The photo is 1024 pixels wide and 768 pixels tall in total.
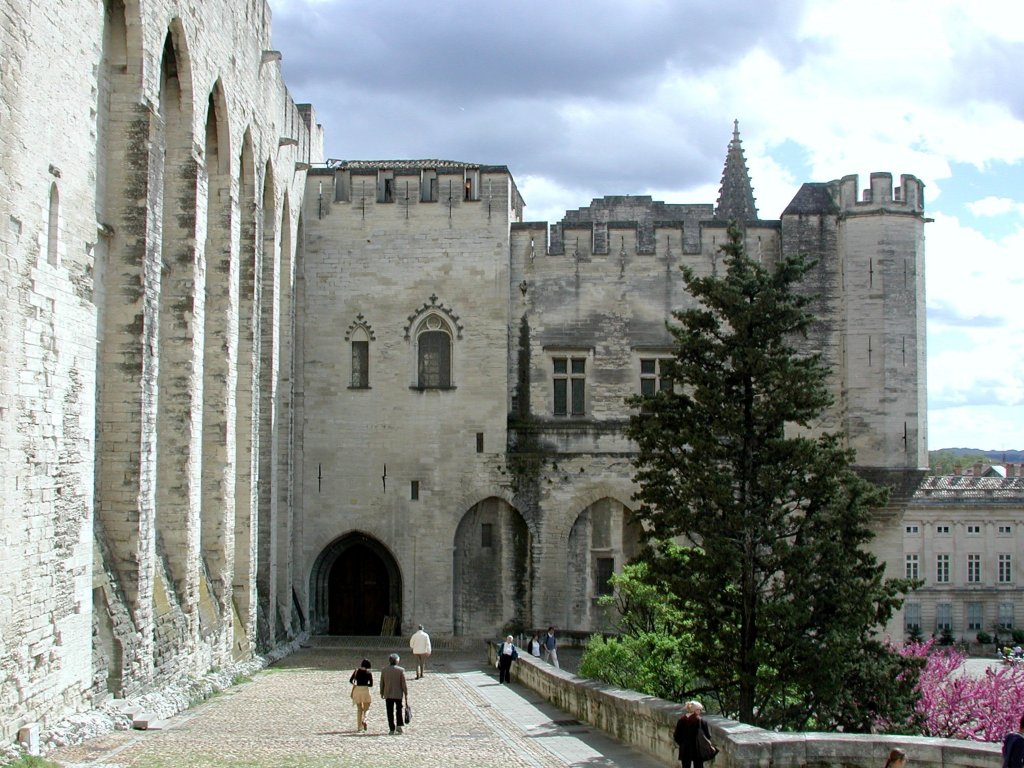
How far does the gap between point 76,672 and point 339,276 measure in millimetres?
15900

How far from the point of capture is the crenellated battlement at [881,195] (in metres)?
28.0

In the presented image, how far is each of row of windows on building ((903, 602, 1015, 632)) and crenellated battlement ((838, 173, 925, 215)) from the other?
4353 centimetres

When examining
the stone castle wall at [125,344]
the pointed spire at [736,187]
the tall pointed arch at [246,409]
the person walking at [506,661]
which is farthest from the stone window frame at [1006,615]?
the stone castle wall at [125,344]

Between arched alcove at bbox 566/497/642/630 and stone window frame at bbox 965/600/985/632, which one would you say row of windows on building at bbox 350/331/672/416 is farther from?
stone window frame at bbox 965/600/985/632

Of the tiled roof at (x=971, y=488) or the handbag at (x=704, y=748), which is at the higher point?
the handbag at (x=704, y=748)

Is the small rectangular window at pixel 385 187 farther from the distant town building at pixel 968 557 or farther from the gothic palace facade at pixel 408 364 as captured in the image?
the distant town building at pixel 968 557

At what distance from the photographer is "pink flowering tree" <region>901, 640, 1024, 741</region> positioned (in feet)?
64.5

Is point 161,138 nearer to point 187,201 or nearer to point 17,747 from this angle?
point 187,201

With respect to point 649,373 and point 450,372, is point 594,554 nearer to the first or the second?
point 649,373

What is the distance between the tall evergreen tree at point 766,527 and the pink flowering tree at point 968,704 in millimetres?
3150

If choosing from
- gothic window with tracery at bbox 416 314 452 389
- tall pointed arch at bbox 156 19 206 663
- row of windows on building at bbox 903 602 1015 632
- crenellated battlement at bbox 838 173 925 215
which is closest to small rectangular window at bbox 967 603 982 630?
row of windows on building at bbox 903 602 1015 632

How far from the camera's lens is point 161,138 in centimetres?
1577

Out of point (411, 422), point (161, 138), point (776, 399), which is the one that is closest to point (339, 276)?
point (411, 422)

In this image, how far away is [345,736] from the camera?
1401cm
